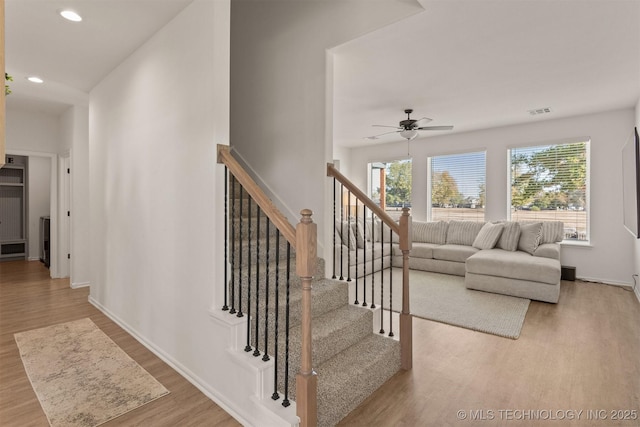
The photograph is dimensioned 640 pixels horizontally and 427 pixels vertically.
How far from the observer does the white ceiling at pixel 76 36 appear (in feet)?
7.80

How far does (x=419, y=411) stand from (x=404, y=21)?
2.74 metres

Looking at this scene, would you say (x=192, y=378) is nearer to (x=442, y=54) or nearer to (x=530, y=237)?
(x=442, y=54)

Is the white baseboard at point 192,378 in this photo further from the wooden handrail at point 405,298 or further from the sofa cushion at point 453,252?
the sofa cushion at point 453,252

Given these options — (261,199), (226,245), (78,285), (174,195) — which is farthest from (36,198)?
(261,199)

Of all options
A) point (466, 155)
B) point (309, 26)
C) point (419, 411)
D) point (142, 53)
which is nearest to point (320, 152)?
point (309, 26)

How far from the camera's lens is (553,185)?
18.4 ft

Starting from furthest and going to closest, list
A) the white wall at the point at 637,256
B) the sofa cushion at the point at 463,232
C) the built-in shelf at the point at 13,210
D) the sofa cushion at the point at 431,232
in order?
1. the built-in shelf at the point at 13,210
2. the sofa cushion at the point at 431,232
3. the sofa cushion at the point at 463,232
4. the white wall at the point at 637,256

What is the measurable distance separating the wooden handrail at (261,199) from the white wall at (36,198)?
7159 millimetres

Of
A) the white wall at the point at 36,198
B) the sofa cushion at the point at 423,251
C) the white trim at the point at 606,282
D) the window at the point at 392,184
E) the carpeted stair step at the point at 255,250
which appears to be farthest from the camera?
the window at the point at 392,184

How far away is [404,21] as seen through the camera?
2.57 meters

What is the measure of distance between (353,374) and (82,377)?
75.7 inches

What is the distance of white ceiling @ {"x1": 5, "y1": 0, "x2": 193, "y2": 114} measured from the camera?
7.80ft

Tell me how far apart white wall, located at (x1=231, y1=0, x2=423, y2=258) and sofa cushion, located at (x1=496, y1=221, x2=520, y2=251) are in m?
3.81

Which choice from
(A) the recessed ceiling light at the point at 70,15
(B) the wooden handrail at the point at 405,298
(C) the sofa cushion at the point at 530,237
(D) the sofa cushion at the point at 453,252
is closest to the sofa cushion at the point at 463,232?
(D) the sofa cushion at the point at 453,252
